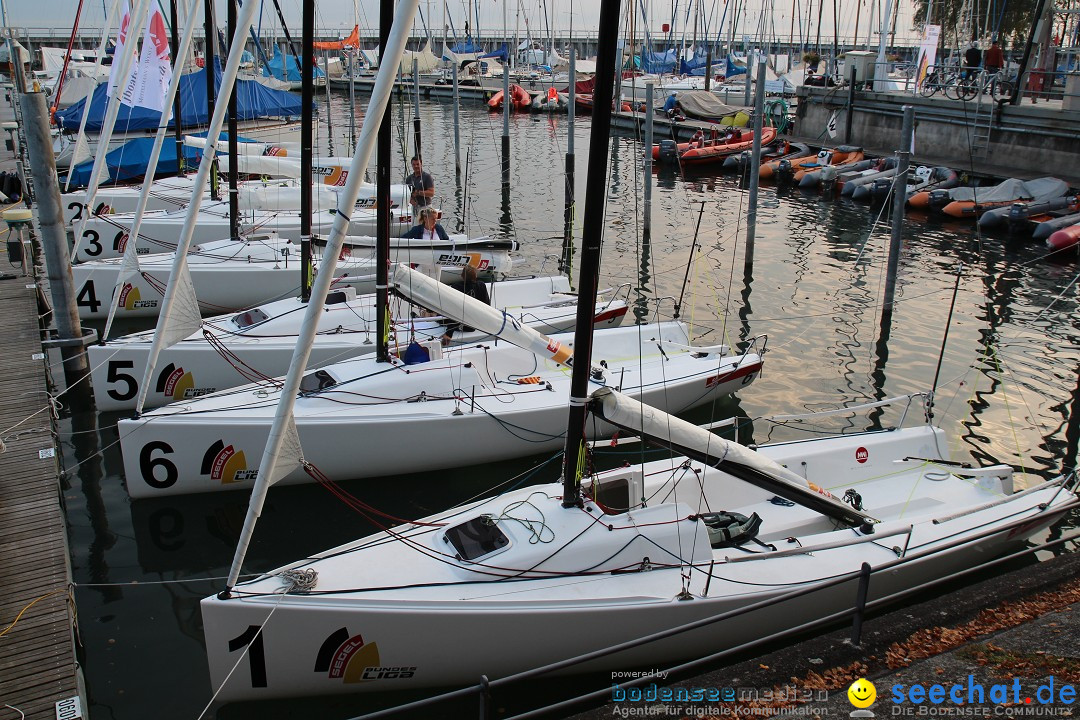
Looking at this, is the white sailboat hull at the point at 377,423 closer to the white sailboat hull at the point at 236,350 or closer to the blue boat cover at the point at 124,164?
the white sailboat hull at the point at 236,350

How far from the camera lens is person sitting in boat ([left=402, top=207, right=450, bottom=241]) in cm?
1744

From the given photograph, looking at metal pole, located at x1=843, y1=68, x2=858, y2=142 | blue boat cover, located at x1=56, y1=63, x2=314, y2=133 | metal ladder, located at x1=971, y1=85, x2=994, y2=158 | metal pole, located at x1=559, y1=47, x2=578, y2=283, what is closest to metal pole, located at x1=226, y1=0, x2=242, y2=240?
metal pole, located at x1=559, y1=47, x2=578, y2=283

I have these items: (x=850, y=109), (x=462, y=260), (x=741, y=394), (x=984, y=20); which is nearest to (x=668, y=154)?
(x=850, y=109)

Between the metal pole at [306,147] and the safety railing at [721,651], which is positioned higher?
the metal pole at [306,147]

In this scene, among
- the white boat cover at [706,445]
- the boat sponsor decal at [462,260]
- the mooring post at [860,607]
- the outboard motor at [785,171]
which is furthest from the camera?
the outboard motor at [785,171]

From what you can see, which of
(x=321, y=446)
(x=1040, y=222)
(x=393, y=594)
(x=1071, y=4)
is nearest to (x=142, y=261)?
(x=321, y=446)

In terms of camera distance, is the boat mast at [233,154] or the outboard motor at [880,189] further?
the outboard motor at [880,189]

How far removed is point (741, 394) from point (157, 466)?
9.36m

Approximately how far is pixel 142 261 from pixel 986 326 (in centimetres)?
1795

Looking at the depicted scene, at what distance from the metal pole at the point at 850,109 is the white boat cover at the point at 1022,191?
10729 mm

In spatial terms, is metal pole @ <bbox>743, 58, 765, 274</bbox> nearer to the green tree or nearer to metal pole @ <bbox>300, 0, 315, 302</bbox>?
metal pole @ <bbox>300, 0, 315, 302</bbox>

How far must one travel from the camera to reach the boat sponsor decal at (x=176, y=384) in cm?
1304

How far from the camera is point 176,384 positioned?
13117 millimetres

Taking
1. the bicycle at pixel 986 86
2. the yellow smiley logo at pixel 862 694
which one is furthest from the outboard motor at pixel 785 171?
the yellow smiley logo at pixel 862 694
